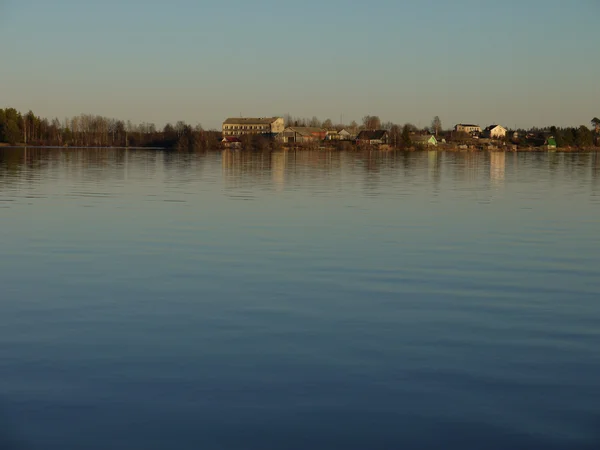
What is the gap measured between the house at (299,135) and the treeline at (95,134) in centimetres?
1500

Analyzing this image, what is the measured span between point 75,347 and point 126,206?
56.2ft

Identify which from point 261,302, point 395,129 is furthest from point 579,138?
point 261,302

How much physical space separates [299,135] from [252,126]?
1630 centimetres

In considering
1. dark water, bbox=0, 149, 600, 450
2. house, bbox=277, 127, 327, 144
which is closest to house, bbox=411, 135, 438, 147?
house, bbox=277, 127, 327, 144

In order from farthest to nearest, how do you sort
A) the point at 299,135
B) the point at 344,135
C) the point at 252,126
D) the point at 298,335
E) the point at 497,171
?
1. the point at 344,135
2. the point at 252,126
3. the point at 299,135
4. the point at 497,171
5. the point at 298,335

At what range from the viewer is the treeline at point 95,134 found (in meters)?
145

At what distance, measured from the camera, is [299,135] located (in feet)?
527

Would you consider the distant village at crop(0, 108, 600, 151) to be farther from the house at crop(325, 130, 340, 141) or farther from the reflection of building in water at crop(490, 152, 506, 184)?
the reflection of building in water at crop(490, 152, 506, 184)

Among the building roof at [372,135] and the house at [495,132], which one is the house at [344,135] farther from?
the house at [495,132]

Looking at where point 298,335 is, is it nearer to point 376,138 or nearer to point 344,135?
point 376,138

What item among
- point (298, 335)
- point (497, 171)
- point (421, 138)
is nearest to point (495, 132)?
point (421, 138)

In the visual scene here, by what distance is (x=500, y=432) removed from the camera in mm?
6281

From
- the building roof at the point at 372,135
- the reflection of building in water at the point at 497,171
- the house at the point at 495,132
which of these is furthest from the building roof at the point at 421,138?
the reflection of building in water at the point at 497,171

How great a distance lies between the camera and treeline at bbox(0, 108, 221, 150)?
476 feet
